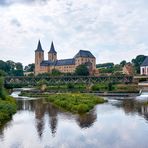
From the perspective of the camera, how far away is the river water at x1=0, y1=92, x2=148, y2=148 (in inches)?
900

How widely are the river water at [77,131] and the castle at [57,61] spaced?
111 meters

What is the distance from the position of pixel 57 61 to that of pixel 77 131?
133 metres

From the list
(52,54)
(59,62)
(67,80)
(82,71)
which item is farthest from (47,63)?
(67,80)

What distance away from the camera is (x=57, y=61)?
523ft

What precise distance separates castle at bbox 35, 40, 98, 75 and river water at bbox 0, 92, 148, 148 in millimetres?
111134

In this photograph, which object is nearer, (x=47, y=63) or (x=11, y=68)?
A: (x=11, y=68)

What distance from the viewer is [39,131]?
2722 cm

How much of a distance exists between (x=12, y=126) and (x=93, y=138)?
8471 millimetres

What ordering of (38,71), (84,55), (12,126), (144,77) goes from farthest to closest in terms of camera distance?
(38,71), (84,55), (144,77), (12,126)

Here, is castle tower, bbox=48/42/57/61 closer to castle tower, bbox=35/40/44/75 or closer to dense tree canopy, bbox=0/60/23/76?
castle tower, bbox=35/40/44/75

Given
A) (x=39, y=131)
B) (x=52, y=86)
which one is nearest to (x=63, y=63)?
(x=52, y=86)

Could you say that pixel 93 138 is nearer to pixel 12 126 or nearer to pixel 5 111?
pixel 12 126

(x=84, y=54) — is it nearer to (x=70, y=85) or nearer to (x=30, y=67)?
(x=30, y=67)

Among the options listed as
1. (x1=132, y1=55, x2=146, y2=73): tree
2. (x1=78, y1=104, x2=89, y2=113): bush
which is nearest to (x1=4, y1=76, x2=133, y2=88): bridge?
(x1=132, y1=55, x2=146, y2=73): tree
